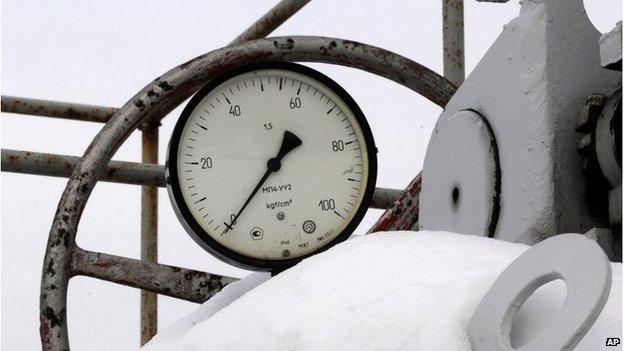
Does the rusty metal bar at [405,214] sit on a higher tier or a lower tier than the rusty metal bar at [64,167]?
lower

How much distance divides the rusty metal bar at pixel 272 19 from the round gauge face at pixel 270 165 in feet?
2.84

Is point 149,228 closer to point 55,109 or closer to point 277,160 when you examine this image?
point 55,109

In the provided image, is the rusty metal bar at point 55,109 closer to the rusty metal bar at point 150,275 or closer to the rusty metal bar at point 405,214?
the rusty metal bar at point 150,275

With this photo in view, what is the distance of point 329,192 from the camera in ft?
5.11

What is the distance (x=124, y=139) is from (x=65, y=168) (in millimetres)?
544

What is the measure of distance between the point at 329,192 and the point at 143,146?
930 mm

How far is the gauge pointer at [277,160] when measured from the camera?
1.54 metres

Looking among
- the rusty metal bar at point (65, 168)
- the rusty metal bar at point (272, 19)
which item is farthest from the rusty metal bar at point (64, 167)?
the rusty metal bar at point (272, 19)

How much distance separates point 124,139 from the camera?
5.65 feet

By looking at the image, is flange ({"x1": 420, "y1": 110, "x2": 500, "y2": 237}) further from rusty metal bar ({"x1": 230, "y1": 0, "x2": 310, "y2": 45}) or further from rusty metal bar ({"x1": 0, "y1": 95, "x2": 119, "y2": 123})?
rusty metal bar ({"x1": 0, "y1": 95, "x2": 119, "y2": 123})

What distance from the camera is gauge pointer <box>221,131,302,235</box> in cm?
154

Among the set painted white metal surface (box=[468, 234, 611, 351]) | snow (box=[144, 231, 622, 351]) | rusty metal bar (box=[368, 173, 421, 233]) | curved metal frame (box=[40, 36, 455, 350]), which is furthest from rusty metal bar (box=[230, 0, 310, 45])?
painted white metal surface (box=[468, 234, 611, 351])

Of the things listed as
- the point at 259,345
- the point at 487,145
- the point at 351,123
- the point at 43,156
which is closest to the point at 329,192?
the point at 351,123

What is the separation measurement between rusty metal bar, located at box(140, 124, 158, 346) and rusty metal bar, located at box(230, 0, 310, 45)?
30cm
